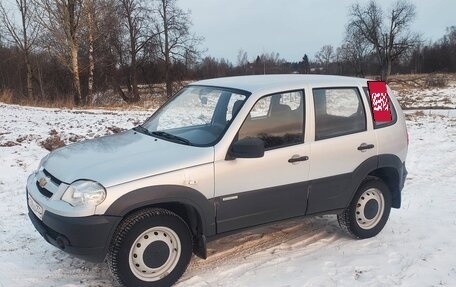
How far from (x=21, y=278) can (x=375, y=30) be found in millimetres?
72295

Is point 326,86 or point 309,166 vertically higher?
point 326,86

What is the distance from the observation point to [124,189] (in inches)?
144

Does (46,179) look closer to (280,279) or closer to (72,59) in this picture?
(280,279)

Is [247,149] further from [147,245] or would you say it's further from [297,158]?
[147,245]

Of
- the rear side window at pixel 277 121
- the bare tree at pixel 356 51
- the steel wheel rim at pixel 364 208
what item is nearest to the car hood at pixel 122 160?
the rear side window at pixel 277 121

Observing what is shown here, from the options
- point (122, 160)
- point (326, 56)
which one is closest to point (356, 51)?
point (326, 56)

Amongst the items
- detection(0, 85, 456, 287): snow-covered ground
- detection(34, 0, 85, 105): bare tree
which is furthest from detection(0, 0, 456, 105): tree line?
detection(0, 85, 456, 287): snow-covered ground

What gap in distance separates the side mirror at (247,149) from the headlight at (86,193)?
1.18 m

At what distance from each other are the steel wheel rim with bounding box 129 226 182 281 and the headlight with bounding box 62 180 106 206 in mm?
506

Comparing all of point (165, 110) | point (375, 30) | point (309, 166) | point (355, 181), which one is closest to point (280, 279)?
point (309, 166)

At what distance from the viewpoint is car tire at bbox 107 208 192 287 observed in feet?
12.4

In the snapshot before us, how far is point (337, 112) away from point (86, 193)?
2758 millimetres

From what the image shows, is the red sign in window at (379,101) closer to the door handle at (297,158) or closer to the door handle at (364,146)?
the door handle at (364,146)

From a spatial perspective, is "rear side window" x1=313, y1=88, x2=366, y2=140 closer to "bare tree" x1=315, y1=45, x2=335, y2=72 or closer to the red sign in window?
the red sign in window
